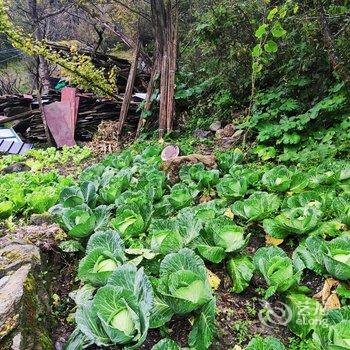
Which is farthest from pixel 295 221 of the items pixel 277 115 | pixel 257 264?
pixel 277 115

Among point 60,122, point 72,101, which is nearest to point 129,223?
point 60,122

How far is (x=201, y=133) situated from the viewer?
5.72 meters

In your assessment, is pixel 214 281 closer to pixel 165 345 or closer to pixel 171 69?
pixel 165 345

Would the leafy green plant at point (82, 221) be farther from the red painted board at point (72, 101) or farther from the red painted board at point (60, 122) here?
the red painted board at point (72, 101)

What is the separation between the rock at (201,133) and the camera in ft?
18.5

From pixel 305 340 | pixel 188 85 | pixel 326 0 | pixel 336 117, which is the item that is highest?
pixel 326 0

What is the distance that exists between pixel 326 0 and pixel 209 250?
158 inches

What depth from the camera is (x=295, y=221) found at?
209 cm

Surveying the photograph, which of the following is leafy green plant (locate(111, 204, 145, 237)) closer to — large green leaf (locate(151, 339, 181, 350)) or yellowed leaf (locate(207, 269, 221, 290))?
yellowed leaf (locate(207, 269, 221, 290))

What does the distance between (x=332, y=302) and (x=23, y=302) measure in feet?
4.45

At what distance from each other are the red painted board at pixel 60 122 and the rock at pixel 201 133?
3.65 metres

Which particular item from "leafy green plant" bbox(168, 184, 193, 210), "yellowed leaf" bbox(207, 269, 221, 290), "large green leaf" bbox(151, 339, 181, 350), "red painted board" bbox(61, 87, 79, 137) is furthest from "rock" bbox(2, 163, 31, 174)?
"large green leaf" bbox(151, 339, 181, 350)

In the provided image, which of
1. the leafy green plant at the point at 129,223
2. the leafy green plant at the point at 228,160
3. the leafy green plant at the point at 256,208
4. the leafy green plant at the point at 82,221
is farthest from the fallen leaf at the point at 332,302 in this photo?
the leafy green plant at the point at 228,160

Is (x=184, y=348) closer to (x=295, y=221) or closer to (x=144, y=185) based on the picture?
(x=295, y=221)
